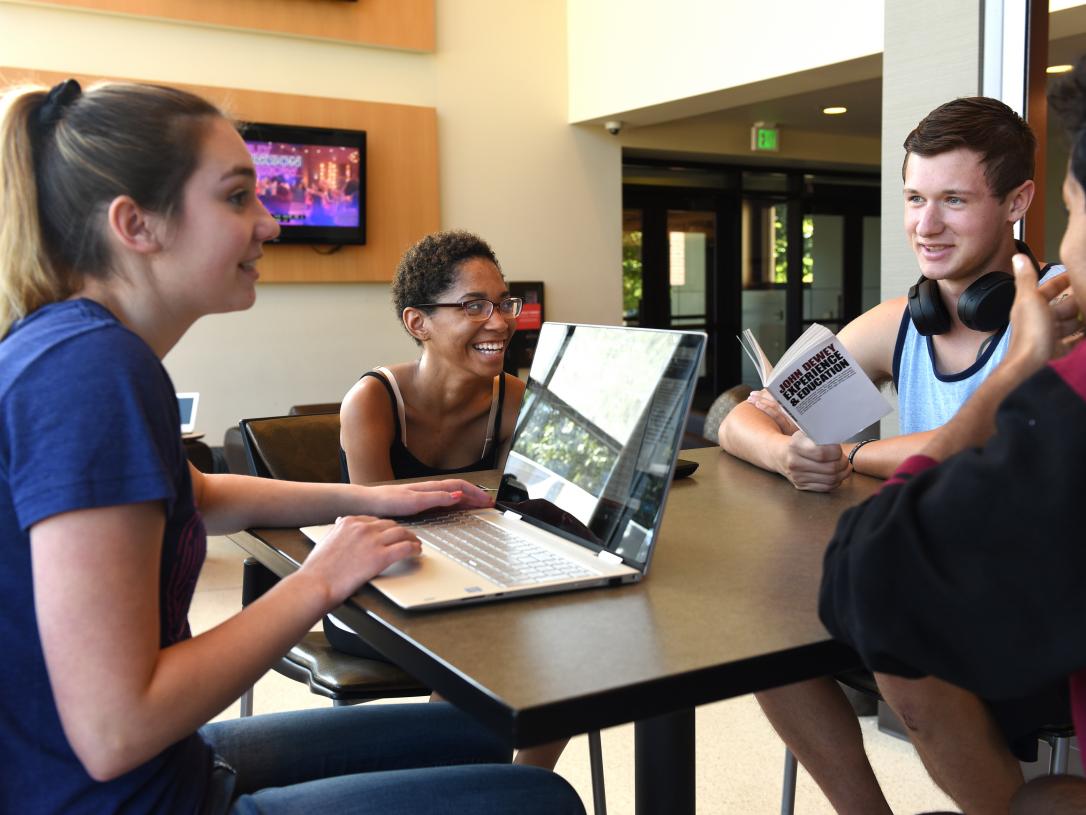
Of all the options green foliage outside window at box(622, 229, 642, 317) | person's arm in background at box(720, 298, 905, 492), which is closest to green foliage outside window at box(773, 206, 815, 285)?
green foliage outside window at box(622, 229, 642, 317)

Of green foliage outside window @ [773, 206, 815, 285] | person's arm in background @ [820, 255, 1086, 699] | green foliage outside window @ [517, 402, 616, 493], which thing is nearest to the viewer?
person's arm in background @ [820, 255, 1086, 699]

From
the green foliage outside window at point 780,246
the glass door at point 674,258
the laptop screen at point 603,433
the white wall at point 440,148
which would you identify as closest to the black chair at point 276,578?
the laptop screen at point 603,433

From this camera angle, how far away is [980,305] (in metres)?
1.72

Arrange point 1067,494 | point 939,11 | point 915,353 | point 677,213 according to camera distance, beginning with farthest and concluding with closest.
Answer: point 677,213 → point 939,11 → point 915,353 → point 1067,494

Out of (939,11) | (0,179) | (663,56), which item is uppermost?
(663,56)

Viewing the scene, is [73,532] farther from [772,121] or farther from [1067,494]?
[772,121]

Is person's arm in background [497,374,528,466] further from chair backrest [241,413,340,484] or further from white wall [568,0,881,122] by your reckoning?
A: white wall [568,0,881,122]

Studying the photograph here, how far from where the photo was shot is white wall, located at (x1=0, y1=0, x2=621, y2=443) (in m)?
5.30

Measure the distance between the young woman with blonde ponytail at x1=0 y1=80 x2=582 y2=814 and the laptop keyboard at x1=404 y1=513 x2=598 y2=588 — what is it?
0.29 feet

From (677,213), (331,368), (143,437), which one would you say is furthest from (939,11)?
(677,213)

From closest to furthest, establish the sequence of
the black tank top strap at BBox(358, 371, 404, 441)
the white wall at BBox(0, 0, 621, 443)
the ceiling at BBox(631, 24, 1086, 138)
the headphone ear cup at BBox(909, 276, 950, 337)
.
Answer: the headphone ear cup at BBox(909, 276, 950, 337)
the black tank top strap at BBox(358, 371, 404, 441)
the white wall at BBox(0, 0, 621, 443)
the ceiling at BBox(631, 24, 1086, 138)

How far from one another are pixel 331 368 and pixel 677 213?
3.57m

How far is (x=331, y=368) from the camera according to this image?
19.5 feet

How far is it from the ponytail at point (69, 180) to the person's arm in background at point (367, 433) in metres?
1.00
